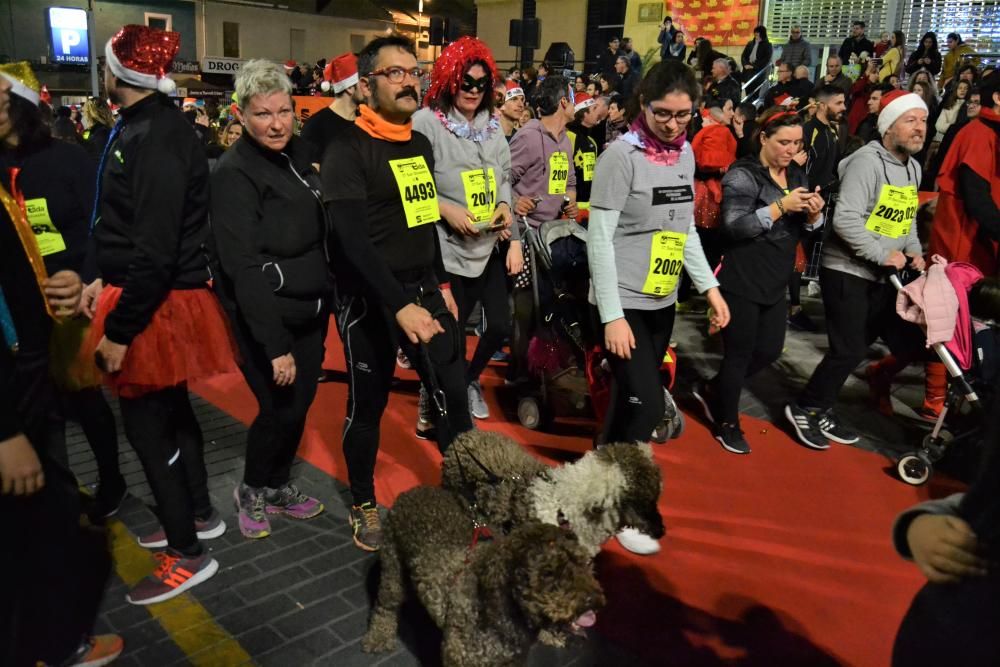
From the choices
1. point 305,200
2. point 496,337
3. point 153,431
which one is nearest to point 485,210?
point 496,337

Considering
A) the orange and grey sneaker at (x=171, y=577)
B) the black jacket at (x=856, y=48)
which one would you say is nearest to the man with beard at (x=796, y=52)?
the black jacket at (x=856, y=48)

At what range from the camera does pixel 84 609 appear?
7.66 ft

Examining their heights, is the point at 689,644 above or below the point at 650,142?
below

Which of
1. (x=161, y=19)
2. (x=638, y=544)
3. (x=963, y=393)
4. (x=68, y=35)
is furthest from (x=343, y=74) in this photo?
(x=161, y=19)

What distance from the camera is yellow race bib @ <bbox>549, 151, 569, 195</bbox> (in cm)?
606

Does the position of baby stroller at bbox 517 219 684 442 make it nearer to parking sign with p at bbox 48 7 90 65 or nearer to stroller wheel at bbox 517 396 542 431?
stroller wheel at bbox 517 396 542 431

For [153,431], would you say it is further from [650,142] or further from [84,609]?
[650,142]

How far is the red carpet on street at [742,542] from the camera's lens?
127 inches

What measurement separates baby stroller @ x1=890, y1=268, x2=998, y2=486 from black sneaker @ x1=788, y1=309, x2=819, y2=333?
312 cm

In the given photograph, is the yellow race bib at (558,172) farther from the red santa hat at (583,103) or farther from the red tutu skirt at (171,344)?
the red tutu skirt at (171,344)

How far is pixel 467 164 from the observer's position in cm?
440

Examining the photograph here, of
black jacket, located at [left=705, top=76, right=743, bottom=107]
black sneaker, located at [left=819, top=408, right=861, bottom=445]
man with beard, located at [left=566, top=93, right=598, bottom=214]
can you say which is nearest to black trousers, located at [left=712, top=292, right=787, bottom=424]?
black sneaker, located at [left=819, top=408, right=861, bottom=445]

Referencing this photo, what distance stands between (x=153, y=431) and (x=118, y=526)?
1.02 meters

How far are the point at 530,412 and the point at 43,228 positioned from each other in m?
3.06
